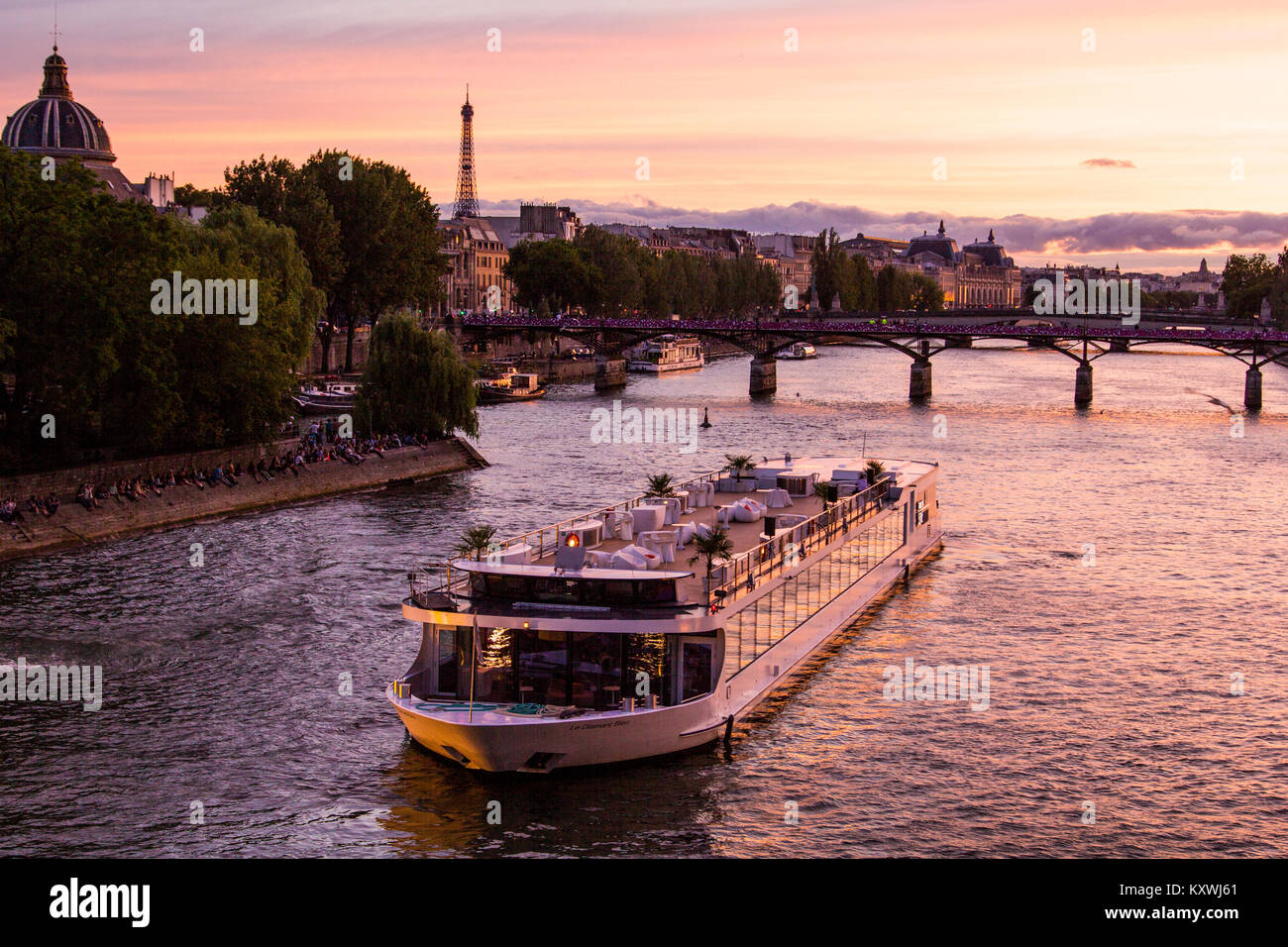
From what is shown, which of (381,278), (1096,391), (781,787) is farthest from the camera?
(1096,391)

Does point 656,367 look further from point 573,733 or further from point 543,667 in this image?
point 573,733

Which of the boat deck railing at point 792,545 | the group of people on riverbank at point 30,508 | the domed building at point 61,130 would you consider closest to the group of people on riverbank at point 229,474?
the group of people on riverbank at point 30,508

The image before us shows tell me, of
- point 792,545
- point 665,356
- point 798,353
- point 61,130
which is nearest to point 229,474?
point 792,545

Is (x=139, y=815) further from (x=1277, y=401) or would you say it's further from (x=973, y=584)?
(x=1277, y=401)

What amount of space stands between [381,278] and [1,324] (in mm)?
49349

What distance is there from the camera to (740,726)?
21562mm

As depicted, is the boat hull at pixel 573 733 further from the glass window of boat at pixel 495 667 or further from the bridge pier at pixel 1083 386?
the bridge pier at pixel 1083 386

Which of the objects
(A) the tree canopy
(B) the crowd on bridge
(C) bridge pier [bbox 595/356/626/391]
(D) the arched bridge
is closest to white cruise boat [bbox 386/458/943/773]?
(A) the tree canopy

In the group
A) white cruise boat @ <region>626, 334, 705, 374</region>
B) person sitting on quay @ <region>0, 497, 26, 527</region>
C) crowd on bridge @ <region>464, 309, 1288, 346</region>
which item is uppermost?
crowd on bridge @ <region>464, 309, 1288, 346</region>

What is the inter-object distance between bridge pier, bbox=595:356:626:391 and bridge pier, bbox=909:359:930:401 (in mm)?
19684

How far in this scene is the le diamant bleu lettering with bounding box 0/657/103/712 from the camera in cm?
2231

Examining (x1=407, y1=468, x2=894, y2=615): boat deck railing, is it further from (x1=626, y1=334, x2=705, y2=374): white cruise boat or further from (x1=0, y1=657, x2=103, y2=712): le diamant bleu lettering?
(x1=626, y1=334, x2=705, y2=374): white cruise boat
